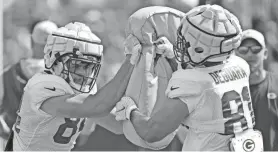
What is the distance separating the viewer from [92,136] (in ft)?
23.6

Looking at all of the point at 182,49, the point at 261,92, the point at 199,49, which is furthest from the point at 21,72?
the point at 199,49

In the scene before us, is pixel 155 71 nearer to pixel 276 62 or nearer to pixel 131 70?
pixel 131 70

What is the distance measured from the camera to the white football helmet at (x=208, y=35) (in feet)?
11.8

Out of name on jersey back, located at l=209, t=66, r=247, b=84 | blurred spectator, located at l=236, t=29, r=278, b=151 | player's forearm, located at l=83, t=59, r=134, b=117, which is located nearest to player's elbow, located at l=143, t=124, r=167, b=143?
name on jersey back, located at l=209, t=66, r=247, b=84

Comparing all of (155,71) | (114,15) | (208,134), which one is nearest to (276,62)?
(114,15)

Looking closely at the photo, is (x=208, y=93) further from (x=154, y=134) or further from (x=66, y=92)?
(x=66, y=92)

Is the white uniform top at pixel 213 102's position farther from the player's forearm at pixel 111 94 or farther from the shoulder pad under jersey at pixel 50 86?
the shoulder pad under jersey at pixel 50 86

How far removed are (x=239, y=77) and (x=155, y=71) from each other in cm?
72

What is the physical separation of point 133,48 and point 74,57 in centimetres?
46

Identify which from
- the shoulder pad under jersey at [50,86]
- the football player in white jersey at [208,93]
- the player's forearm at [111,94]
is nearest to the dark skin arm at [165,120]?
the football player in white jersey at [208,93]

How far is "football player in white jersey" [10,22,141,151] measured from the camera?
4.21 metres

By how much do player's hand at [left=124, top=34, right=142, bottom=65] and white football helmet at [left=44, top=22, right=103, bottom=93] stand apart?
12.4 inches

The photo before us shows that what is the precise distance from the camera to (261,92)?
6277 millimetres

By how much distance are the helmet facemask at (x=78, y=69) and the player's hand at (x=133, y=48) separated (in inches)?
12.6
